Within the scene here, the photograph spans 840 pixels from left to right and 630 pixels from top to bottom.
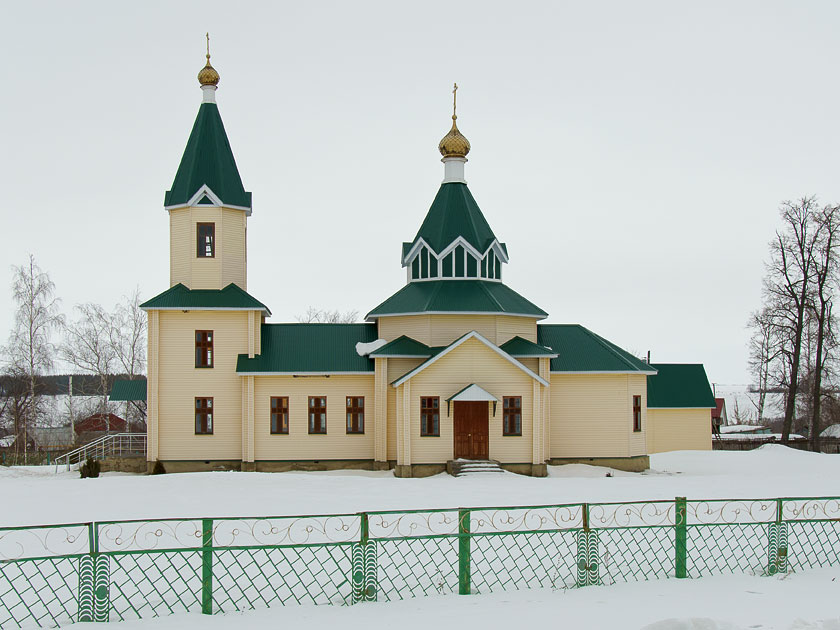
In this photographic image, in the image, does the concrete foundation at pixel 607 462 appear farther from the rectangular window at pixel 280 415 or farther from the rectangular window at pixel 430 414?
the rectangular window at pixel 280 415

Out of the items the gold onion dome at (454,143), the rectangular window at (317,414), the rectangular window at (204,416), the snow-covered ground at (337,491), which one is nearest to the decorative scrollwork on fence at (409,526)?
the snow-covered ground at (337,491)

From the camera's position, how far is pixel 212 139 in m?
26.5

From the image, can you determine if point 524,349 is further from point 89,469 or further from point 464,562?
point 464,562

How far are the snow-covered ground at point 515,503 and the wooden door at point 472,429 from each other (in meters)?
1.15

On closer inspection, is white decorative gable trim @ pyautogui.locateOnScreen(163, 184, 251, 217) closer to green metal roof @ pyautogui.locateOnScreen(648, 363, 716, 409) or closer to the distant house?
green metal roof @ pyautogui.locateOnScreen(648, 363, 716, 409)

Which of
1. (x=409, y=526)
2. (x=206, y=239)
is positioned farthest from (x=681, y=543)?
(x=206, y=239)

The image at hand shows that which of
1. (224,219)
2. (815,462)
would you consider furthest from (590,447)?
(224,219)

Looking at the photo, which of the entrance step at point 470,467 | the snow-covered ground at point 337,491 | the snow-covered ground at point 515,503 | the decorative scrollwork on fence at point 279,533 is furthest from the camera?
the entrance step at point 470,467

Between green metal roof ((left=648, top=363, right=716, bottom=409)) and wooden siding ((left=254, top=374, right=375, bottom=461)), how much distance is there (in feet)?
46.7

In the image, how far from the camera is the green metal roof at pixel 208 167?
25.7 meters

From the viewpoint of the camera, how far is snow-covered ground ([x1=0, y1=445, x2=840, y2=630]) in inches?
307

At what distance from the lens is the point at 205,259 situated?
2562cm

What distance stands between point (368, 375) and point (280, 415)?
9.33 ft

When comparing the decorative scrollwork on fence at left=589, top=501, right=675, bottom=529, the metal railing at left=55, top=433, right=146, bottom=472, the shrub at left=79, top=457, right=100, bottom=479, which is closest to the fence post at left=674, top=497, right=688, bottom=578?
the decorative scrollwork on fence at left=589, top=501, right=675, bottom=529
